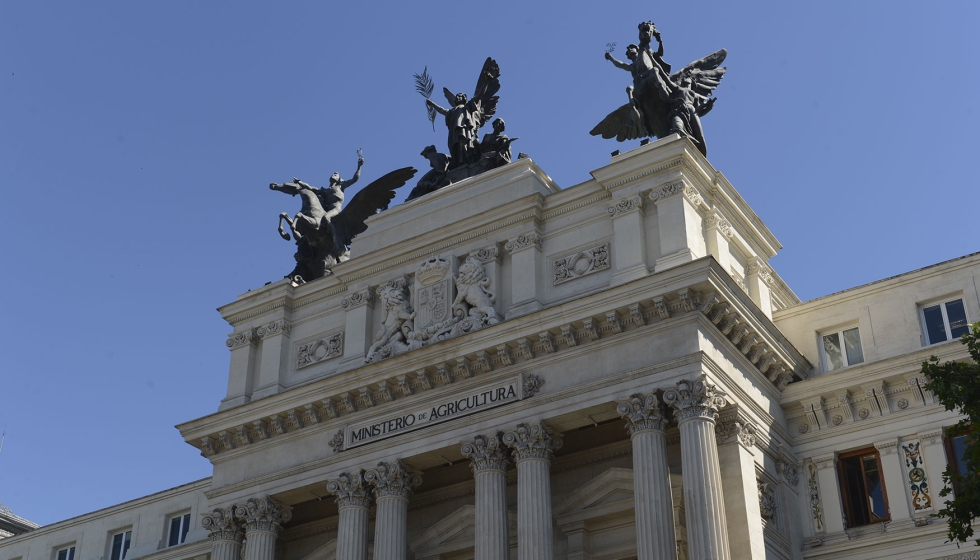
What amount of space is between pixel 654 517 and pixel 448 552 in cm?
753

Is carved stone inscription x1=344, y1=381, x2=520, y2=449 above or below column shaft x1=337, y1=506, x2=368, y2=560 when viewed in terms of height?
above

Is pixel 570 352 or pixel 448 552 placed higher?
pixel 570 352

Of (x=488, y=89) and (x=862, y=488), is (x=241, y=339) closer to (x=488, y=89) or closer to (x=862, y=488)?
(x=488, y=89)

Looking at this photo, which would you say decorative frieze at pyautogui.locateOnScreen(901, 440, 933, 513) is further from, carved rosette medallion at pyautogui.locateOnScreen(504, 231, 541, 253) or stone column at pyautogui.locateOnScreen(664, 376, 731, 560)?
carved rosette medallion at pyautogui.locateOnScreen(504, 231, 541, 253)

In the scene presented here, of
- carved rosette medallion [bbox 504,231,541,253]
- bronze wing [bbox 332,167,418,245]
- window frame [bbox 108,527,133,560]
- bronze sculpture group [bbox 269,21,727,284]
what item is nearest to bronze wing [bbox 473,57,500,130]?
bronze sculpture group [bbox 269,21,727,284]

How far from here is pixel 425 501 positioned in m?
34.6

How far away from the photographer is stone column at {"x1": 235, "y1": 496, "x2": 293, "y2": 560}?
34000 mm

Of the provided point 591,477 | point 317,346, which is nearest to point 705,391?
point 591,477

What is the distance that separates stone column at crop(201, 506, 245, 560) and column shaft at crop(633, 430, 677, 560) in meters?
11.6

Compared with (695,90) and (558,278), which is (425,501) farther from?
(695,90)

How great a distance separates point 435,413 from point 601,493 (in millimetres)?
4452

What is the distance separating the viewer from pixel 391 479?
32312 millimetres

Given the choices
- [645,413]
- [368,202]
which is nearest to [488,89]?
[368,202]

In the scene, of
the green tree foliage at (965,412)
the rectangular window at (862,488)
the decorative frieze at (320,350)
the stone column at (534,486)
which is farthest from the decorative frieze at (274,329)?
the green tree foliage at (965,412)
